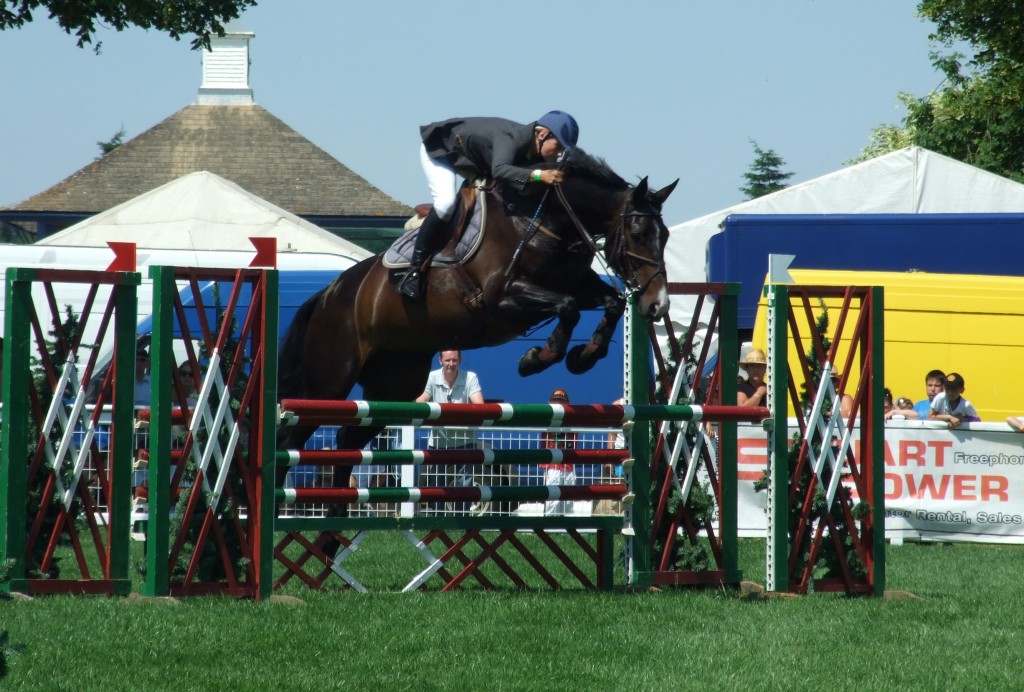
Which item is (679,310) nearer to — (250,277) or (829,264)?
(829,264)

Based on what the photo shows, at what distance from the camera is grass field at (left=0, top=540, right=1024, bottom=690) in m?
5.01

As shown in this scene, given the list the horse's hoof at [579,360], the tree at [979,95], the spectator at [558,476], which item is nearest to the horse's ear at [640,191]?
the horse's hoof at [579,360]

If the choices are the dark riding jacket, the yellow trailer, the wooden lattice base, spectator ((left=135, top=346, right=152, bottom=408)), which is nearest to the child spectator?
the yellow trailer

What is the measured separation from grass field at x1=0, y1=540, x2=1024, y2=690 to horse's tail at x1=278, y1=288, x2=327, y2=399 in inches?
91.8

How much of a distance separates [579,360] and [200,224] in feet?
39.9

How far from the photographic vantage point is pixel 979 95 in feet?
83.3

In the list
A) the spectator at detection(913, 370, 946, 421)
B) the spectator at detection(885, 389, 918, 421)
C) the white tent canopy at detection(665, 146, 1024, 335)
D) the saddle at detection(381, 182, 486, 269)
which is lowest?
the spectator at detection(885, 389, 918, 421)

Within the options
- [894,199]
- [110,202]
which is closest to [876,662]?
[894,199]

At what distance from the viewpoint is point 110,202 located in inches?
1508

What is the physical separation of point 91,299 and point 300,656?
2.17 m

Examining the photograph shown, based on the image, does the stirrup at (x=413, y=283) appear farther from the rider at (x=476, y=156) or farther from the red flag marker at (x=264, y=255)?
the red flag marker at (x=264, y=255)

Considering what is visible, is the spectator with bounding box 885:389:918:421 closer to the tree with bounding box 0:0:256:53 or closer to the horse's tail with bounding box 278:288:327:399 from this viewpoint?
the horse's tail with bounding box 278:288:327:399

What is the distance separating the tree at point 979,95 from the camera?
69.2 ft

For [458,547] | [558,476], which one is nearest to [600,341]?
[458,547]
